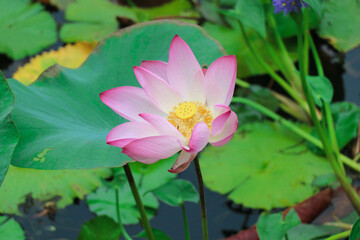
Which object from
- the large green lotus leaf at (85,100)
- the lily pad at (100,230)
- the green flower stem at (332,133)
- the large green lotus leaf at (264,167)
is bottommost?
the lily pad at (100,230)

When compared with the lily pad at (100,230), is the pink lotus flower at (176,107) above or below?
above

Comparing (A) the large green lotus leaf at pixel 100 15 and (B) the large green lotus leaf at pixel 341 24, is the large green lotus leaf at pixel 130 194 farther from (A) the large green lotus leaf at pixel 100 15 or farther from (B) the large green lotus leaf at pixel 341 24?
(B) the large green lotus leaf at pixel 341 24

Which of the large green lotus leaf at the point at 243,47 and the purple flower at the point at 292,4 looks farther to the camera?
the large green lotus leaf at the point at 243,47

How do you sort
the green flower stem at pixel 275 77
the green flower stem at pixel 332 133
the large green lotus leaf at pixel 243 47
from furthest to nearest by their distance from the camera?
the large green lotus leaf at pixel 243 47 → the green flower stem at pixel 275 77 → the green flower stem at pixel 332 133

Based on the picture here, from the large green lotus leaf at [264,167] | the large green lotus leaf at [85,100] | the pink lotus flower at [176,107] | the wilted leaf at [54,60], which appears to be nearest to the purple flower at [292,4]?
the large green lotus leaf at [85,100]

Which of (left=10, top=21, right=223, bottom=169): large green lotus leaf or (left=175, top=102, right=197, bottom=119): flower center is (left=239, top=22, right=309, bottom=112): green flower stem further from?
(left=175, top=102, right=197, bottom=119): flower center

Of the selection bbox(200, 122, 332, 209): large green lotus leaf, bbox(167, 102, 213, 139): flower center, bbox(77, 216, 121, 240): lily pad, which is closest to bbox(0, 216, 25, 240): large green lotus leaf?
bbox(77, 216, 121, 240): lily pad

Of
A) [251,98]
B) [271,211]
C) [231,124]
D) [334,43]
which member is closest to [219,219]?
[271,211]
